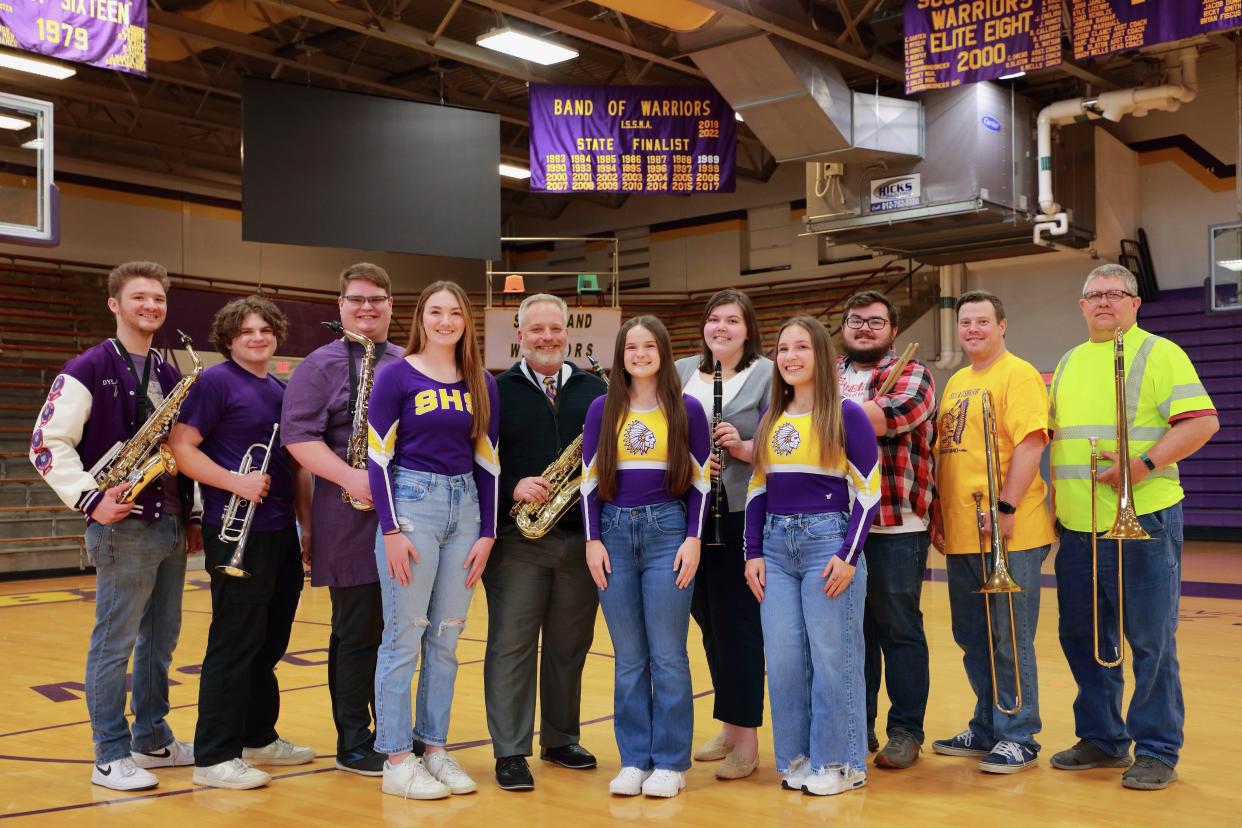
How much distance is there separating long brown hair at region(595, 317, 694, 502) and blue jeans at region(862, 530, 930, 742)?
2.96 feet

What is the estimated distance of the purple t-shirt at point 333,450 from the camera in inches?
169

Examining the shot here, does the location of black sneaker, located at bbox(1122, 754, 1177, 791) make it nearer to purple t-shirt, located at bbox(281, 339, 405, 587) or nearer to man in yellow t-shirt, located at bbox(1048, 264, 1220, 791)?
man in yellow t-shirt, located at bbox(1048, 264, 1220, 791)

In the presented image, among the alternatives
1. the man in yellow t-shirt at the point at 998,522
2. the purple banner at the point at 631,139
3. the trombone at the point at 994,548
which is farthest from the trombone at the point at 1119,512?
the purple banner at the point at 631,139

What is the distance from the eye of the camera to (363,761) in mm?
4352

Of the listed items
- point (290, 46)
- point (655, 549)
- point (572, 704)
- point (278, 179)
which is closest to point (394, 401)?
point (655, 549)

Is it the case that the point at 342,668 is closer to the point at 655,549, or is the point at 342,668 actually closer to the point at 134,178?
the point at 655,549

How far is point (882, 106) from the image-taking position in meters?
11.7

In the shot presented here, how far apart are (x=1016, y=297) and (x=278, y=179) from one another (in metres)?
10.4

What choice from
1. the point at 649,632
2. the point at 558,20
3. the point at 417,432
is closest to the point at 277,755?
the point at 417,432

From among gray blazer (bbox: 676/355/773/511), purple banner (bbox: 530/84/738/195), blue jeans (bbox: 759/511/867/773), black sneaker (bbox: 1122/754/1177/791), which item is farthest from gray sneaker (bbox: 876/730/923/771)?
purple banner (bbox: 530/84/738/195)

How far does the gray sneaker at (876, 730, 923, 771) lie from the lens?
14.2 feet

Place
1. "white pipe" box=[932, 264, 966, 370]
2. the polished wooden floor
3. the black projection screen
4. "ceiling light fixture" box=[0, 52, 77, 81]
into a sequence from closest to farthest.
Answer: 1. the polished wooden floor
2. the black projection screen
3. "ceiling light fixture" box=[0, 52, 77, 81]
4. "white pipe" box=[932, 264, 966, 370]

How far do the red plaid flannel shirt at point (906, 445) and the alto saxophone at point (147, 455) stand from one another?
2.66 meters

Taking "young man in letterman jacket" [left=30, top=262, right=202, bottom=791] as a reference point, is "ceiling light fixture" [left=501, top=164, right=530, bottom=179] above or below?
above
